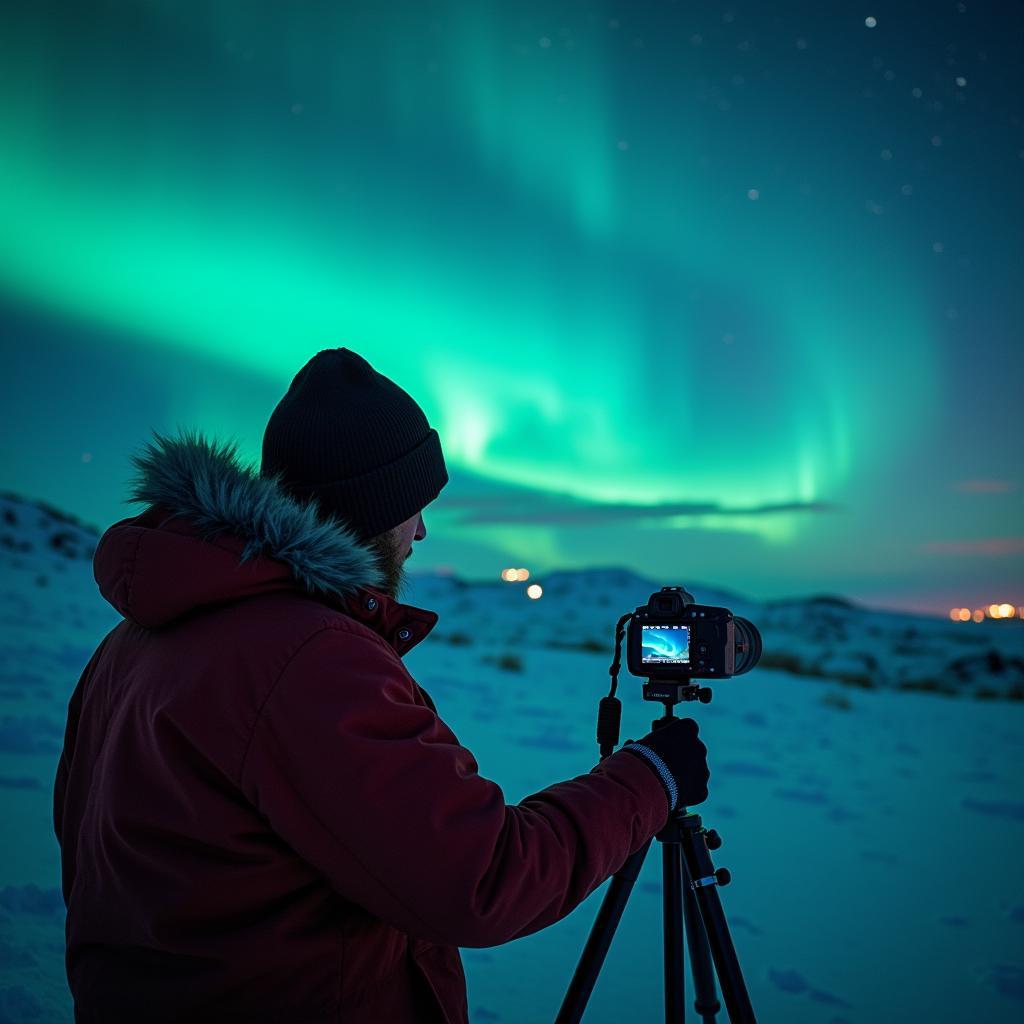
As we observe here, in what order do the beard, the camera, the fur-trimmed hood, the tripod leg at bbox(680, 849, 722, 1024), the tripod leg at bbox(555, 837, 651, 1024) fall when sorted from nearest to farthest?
the fur-trimmed hood, the beard, the tripod leg at bbox(555, 837, 651, 1024), the camera, the tripod leg at bbox(680, 849, 722, 1024)

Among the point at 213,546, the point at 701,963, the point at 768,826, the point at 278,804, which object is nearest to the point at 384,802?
the point at 278,804

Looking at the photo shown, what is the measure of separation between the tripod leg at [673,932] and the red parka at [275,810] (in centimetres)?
76

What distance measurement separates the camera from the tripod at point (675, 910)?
195cm

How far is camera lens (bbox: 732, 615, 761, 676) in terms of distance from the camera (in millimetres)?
2139

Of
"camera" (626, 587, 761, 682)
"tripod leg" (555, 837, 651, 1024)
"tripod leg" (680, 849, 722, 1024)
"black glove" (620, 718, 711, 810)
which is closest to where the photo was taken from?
"black glove" (620, 718, 711, 810)

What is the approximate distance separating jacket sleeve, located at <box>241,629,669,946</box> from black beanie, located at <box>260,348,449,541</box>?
16.8 inches

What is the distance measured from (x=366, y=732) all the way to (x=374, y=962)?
1.42 ft

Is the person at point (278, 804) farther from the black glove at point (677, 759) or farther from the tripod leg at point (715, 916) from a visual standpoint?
the tripod leg at point (715, 916)

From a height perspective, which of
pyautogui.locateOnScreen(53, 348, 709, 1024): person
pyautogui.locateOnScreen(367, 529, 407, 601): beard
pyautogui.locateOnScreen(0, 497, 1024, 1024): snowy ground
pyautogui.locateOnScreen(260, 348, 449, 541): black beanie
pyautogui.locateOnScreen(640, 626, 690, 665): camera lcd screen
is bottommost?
pyautogui.locateOnScreen(0, 497, 1024, 1024): snowy ground

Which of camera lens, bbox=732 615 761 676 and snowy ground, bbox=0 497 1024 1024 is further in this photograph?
snowy ground, bbox=0 497 1024 1024

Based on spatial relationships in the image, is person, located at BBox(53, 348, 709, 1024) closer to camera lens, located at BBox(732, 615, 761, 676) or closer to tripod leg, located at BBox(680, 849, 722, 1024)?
camera lens, located at BBox(732, 615, 761, 676)

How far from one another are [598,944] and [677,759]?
705 mm

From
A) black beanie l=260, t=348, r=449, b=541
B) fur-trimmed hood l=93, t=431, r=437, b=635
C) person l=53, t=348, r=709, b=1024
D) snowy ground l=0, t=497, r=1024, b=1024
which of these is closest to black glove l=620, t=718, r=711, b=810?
person l=53, t=348, r=709, b=1024

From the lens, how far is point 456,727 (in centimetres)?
656
